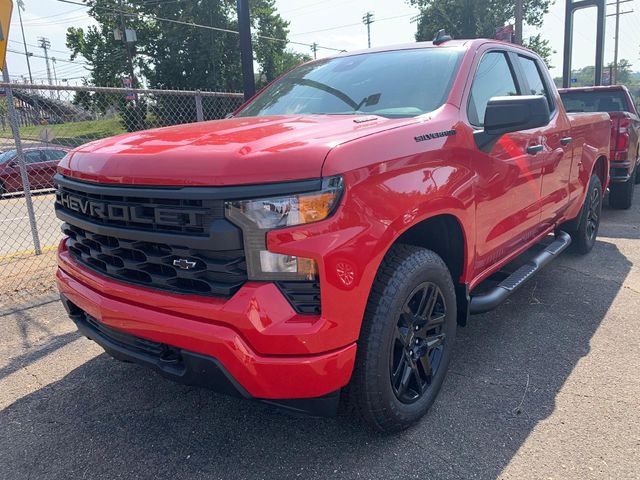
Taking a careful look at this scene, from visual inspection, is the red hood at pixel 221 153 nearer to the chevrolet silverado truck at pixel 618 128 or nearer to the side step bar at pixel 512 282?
the side step bar at pixel 512 282

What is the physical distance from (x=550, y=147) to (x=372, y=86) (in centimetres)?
159

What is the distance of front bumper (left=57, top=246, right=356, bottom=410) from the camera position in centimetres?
190

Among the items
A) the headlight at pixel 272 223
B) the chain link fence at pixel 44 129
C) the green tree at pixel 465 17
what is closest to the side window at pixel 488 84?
the headlight at pixel 272 223

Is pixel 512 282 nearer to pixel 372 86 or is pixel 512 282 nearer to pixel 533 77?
pixel 372 86

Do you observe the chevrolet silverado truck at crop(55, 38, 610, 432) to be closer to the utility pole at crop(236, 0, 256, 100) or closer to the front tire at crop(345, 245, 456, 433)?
the front tire at crop(345, 245, 456, 433)

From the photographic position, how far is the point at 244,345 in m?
1.92

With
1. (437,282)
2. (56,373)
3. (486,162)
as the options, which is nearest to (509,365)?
(437,282)

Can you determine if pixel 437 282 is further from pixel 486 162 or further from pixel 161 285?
pixel 161 285

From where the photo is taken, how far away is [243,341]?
192 centimetres

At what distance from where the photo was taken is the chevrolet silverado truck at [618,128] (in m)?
7.32

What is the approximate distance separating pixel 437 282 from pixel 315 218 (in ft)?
3.11

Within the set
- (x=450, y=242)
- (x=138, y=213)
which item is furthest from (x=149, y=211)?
(x=450, y=242)

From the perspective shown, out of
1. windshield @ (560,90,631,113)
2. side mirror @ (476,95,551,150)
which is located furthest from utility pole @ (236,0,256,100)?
windshield @ (560,90,631,113)

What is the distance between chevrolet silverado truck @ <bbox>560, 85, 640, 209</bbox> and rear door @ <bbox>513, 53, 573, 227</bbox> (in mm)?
3629
